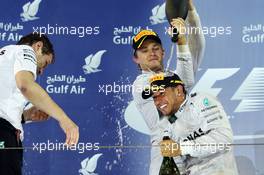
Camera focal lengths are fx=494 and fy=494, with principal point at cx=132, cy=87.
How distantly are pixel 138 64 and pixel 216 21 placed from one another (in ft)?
1.21

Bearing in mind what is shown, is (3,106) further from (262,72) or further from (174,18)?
(262,72)

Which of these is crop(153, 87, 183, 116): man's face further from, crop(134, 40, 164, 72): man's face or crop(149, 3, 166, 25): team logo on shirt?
crop(149, 3, 166, 25): team logo on shirt

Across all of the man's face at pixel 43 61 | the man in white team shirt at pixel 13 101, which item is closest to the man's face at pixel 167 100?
the man in white team shirt at pixel 13 101

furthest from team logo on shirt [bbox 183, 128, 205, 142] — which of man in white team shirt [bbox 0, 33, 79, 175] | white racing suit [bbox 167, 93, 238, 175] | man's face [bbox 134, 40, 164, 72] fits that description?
man in white team shirt [bbox 0, 33, 79, 175]

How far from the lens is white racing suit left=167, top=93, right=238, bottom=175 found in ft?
6.49

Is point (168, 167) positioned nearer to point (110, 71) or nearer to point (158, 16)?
point (110, 71)

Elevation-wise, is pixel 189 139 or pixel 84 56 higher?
pixel 84 56

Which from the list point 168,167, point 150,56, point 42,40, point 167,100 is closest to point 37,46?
point 42,40

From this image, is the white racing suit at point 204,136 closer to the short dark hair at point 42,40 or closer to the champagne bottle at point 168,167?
the champagne bottle at point 168,167

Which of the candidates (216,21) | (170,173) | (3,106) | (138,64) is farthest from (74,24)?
(170,173)

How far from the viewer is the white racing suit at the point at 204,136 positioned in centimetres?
198

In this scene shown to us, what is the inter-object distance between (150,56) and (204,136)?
40cm

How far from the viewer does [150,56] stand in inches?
80.9

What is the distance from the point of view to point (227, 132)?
1992 mm
